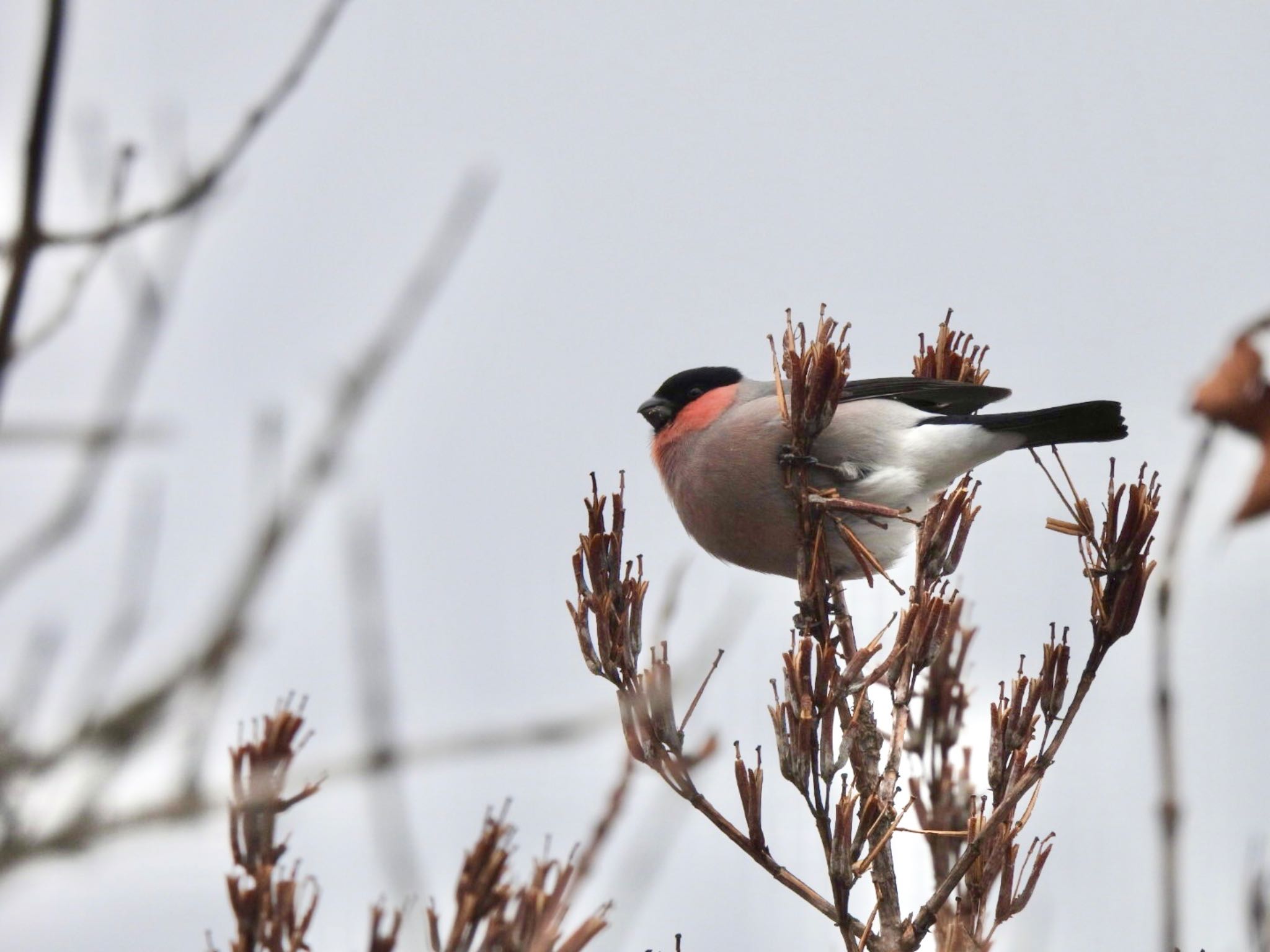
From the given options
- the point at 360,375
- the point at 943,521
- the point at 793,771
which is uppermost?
the point at 360,375

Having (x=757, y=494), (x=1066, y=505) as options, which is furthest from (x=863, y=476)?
(x=1066, y=505)

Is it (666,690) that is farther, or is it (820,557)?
(820,557)

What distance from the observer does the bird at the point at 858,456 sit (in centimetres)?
418

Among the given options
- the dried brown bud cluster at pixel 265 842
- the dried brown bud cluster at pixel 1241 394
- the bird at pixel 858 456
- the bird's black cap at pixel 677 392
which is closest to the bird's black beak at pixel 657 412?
the bird's black cap at pixel 677 392

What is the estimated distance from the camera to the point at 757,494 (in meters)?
4.21

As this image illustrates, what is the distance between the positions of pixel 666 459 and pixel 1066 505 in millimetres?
2042

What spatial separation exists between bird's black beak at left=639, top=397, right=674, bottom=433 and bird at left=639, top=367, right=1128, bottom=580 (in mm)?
A: 407

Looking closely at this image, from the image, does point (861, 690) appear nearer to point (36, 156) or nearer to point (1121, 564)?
point (1121, 564)

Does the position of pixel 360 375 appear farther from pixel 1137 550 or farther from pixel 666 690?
pixel 1137 550

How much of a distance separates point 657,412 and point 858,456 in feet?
3.54

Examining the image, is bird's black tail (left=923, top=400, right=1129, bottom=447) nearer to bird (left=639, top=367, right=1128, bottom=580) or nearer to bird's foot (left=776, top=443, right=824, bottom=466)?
bird (left=639, top=367, right=1128, bottom=580)

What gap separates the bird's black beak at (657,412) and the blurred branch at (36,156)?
3674 millimetres

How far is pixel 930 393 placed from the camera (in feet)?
13.2

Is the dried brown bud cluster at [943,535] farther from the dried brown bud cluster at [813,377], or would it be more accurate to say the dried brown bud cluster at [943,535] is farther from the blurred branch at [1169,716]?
the blurred branch at [1169,716]
